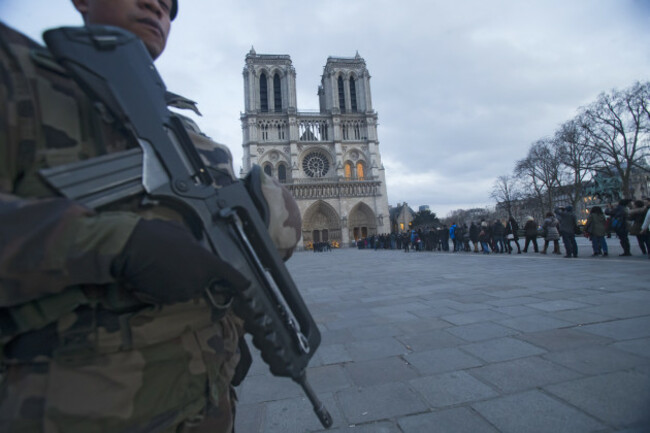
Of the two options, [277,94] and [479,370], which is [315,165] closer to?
[277,94]

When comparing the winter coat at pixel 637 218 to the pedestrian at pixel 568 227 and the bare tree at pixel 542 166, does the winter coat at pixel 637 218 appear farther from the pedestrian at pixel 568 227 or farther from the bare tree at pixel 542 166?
the bare tree at pixel 542 166

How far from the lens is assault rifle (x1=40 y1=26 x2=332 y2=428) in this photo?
0.80 meters

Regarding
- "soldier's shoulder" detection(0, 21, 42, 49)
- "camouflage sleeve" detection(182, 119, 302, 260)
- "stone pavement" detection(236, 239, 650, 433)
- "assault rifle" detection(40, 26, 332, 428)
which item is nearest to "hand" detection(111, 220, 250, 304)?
"assault rifle" detection(40, 26, 332, 428)

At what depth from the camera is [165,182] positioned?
90 cm

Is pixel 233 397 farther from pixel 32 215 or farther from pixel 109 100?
pixel 109 100

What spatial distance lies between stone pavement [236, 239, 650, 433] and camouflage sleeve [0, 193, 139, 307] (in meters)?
1.53

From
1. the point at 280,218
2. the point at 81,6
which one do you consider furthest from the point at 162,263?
the point at 81,6

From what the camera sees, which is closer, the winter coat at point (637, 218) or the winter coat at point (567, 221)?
the winter coat at point (637, 218)

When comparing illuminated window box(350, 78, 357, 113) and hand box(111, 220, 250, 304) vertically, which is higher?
illuminated window box(350, 78, 357, 113)

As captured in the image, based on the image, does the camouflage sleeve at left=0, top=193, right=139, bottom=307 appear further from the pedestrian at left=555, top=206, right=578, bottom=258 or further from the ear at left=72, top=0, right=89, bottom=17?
the pedestrian at left=555, top=206, right=578, bottom=258

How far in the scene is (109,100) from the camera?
0.85 meters

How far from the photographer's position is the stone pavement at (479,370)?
1.64 m

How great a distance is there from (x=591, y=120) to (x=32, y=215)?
33635mm

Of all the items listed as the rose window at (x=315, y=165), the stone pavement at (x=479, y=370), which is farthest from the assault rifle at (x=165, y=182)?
the rose window at (x=315, y=165)
